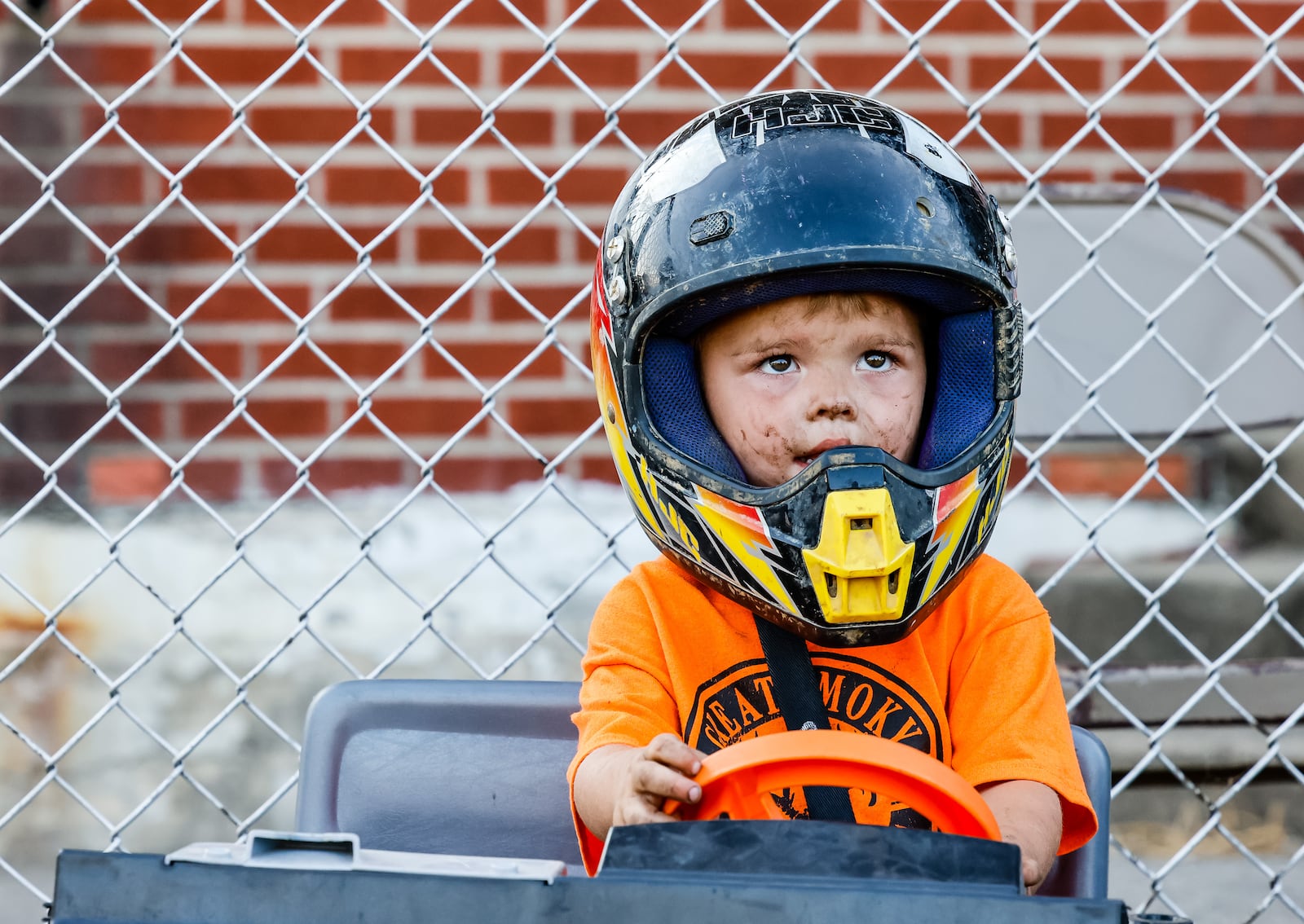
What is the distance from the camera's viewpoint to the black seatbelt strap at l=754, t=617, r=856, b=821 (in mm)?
1409

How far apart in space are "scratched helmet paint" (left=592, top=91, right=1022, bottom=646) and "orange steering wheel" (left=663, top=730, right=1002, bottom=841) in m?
0.22

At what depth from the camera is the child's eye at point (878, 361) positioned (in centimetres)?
139

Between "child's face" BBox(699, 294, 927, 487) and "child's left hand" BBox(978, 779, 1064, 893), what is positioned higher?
"child's face" BBox(699, 294, 927, 487)

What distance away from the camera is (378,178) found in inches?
104

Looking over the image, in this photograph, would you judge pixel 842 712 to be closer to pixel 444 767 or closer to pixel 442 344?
pixel 444 767

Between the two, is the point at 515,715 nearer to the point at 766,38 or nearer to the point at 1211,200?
the point at 766,38

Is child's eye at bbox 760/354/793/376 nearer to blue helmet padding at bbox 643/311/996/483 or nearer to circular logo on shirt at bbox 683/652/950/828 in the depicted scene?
blue helmet padding at bbox 643/311/996/483

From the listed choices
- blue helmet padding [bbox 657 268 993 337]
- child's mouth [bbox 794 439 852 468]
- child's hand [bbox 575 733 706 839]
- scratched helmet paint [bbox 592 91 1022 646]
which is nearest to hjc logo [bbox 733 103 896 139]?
scratched helmet paint [bbox 592 91 1022 646]

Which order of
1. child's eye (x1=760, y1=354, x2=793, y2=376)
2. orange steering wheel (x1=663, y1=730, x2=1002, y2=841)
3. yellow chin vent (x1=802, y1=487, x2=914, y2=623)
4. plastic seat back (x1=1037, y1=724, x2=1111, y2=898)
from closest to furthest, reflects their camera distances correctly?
1. orange steering wheel (x1=663, y1=730, x2=1002, y2=841)
2. yellow chin vent (x1=802, y1=487, x2=914, y2=623)
3. child's eye (x1=760, y1=354, x2=793, y2=376)
4. plastic seat back (x1=1037, y1=724, x2=1111, y2=898)

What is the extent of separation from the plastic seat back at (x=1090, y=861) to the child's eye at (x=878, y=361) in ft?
1.51

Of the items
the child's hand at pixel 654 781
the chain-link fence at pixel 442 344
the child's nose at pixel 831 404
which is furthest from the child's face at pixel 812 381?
the chain-link fence at pixel 442 344

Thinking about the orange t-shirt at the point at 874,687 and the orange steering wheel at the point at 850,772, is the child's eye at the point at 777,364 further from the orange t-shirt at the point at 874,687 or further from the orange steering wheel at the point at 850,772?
the orange steering wheel at the point at 850,772

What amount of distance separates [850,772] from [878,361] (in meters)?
0.47

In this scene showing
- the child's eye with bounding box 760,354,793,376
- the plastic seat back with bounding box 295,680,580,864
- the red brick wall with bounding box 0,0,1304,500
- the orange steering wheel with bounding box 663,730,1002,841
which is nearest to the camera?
the orange steering wheel with bounding box 663,730,1002,841
